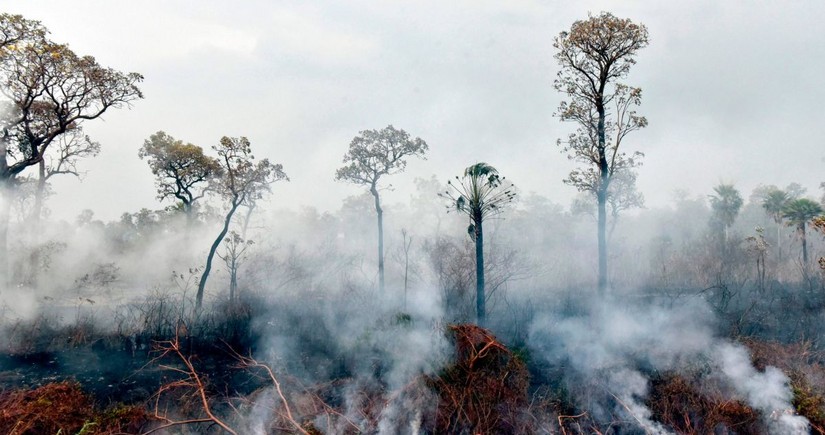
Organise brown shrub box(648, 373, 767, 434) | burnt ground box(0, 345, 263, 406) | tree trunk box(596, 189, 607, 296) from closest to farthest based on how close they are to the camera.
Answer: brown shrub box(648, 373, 767, 434)
burnt ground box(0, 345, 263, 406)
tree trunk box(596, 189, 607, 296)

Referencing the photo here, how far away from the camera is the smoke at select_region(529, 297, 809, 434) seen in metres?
10.5

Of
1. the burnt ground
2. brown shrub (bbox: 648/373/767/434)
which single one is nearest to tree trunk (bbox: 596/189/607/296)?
brown shrub (bbox: 648/373/767/434)

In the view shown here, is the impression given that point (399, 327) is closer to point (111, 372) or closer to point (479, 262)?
point (479, 262)

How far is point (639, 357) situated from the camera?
1320 cm

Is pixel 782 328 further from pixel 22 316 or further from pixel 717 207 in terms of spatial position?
pixel 22 316

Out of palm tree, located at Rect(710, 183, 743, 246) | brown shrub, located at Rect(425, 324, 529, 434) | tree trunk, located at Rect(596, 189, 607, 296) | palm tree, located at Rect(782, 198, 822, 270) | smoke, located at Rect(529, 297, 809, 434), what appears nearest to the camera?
brown shrub, located at Rect(425, 324, 529, 434)

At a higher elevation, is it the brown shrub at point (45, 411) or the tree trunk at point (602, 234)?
the tree trunk at point (602, 234)

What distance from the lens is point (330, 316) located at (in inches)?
761

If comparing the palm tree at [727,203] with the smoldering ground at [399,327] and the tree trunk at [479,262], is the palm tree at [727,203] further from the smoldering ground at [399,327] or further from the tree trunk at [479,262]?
the tree trunk at [479,262]

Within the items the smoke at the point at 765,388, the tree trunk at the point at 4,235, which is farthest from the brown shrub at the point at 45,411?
the smoke at the point at 765,388

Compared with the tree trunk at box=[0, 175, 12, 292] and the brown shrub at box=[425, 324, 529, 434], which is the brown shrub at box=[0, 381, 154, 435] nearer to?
the brown shrub at box=[425, 324, 529, 434]

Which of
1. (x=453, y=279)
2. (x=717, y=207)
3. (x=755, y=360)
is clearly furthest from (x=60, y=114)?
(x=717, y=207)

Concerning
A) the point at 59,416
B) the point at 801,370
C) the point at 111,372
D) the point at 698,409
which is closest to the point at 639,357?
the point at 698,409

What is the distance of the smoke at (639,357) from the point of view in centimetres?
1053
